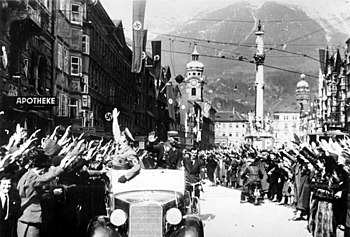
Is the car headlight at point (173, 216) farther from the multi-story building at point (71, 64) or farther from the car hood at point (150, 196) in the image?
the multi-story building at point (71, 64)

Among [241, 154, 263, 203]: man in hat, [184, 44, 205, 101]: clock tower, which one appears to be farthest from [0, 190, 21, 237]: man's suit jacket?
[184, 44, 205, 101]: clock tower

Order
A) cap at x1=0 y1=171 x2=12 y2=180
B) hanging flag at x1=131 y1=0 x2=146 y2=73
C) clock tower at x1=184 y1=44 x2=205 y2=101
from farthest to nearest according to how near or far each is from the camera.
→ clock tower at x1=184 y1=44 x2=205 y2=101 → hanging flag at x1=131 y1=0 x2=146 y2=73 → cap at x1=0 y1=171 x2=12 y2=180

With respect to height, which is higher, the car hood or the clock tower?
the clock tower

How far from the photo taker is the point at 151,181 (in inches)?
387

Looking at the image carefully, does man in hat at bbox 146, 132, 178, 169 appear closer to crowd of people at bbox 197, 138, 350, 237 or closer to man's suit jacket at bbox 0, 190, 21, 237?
crowd of people at bbox 197, 138, 350, 237

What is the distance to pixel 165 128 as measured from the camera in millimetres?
44156

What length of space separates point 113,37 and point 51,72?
299 inches

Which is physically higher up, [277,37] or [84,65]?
[277,37]

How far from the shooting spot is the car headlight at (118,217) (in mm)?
8875

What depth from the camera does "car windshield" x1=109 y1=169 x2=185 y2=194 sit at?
969 cm

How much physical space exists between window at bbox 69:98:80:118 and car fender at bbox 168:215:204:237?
16.1 metres

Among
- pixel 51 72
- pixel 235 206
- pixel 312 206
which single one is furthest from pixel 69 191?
pixel 51 72

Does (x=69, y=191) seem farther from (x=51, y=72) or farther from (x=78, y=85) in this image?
(x=78, y=85)

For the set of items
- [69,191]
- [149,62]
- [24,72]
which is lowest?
[69,191]
